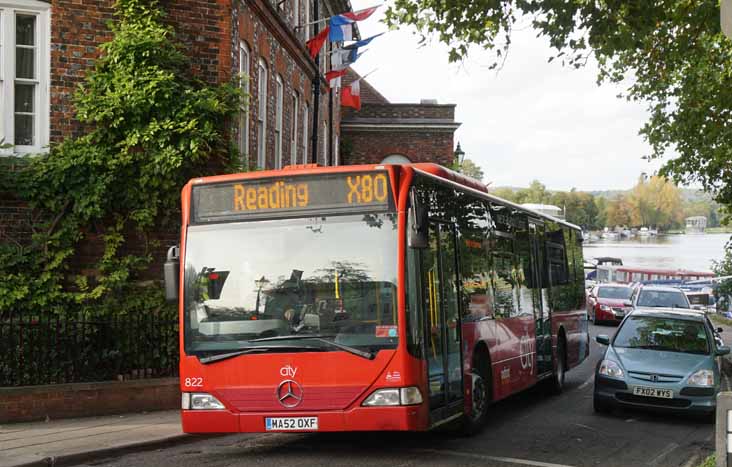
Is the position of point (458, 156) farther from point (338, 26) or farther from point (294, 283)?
point (294, 283)

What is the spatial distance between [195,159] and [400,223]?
6.91 metres

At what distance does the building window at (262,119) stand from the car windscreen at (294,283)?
1226 centimetres

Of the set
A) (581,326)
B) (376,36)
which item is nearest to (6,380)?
(581,326)

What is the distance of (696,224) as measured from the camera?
534ft

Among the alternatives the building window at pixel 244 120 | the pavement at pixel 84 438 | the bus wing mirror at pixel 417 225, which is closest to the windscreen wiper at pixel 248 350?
the bus wing mirror at pixel 417 225

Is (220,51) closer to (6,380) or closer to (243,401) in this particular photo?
(6,380)

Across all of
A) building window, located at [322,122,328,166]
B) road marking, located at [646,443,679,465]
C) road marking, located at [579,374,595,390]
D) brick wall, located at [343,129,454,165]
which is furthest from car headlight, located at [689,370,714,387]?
brick wall, located at [343,129,454,165]

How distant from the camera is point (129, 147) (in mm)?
15398

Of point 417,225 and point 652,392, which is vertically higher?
point 417,225

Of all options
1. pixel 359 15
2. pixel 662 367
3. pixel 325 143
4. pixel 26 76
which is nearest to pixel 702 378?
pixel 662 367

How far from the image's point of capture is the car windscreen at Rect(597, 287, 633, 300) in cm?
3869

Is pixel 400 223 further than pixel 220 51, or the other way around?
pixel 220 51

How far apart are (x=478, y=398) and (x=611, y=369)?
3291 mm

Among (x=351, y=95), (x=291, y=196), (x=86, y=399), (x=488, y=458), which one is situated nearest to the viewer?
(x=291, y=196)
